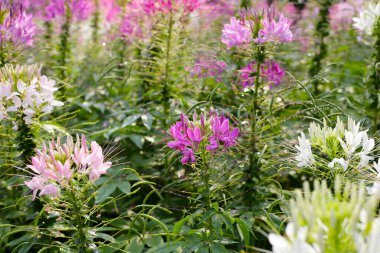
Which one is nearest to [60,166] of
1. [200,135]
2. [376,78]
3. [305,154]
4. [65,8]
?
[200,135]

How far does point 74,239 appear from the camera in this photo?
168 centimetres

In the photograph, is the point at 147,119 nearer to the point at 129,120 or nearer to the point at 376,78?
the point at 129,120

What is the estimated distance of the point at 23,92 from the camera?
6.24ft

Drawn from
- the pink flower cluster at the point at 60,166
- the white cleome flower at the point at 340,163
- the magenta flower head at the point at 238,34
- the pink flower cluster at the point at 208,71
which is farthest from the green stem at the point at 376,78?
the pink flower cluster at the point at 60,166

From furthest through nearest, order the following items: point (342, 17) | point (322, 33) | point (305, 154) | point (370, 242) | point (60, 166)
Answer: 1. point (342, 17)
2. point (322, 33)
3. point (305, 154)
4. point (60, 166)
5. point (370, 242)

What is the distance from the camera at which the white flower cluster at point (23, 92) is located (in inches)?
74.1

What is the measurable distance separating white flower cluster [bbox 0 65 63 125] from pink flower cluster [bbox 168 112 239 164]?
1.99ft

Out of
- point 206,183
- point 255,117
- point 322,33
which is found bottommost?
point 206,183

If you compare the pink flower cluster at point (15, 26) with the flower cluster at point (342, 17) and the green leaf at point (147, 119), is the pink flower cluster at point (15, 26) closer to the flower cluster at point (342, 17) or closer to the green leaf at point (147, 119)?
the green leaf at point (147, 119)

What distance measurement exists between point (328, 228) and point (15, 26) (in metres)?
1.87

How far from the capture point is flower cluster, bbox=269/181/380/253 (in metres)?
0.94

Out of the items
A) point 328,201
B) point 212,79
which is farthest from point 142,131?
point 328,201

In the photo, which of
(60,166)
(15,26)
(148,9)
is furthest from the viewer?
(148,9)

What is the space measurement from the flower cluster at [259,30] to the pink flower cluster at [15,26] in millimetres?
1024
